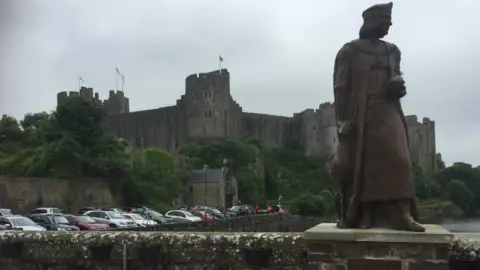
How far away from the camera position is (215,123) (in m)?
102

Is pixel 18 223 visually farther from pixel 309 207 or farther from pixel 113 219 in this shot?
pixel 309 207

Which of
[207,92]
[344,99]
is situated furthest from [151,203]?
[344,99]

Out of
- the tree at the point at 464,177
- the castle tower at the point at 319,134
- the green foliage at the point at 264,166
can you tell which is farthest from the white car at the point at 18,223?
the castle tower at the point at 319,134

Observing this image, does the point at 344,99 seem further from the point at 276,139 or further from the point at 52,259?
the point at 276,139

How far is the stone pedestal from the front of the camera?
6.71 m

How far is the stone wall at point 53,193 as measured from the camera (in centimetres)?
4628

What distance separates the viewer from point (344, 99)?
757cm

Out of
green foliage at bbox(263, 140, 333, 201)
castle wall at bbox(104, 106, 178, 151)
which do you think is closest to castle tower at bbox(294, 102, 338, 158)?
green foliage at bbox(263, 140, 333, 201)

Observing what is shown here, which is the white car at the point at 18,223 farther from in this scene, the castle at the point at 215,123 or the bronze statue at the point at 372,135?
the castle at the point at 215,123

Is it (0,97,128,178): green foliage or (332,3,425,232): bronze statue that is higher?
(0,97,128,178): green foliage

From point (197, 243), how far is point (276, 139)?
4293 inches

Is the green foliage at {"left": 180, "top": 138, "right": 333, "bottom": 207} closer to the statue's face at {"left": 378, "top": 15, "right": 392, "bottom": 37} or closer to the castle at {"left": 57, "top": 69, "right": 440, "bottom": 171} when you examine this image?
the castle at {"left": 57, "top": 69, "right": 440, "bottom": 171}

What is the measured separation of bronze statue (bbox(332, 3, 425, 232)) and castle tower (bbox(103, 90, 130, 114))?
10875 centimetres

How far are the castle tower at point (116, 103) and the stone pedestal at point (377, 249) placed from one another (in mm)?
109277
